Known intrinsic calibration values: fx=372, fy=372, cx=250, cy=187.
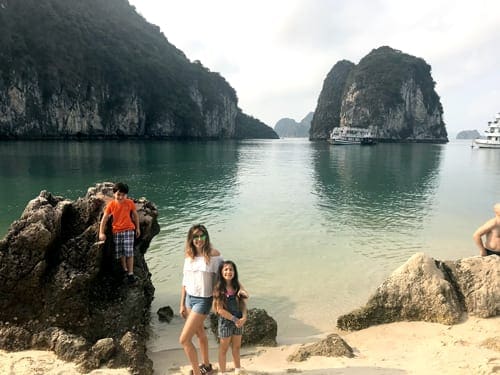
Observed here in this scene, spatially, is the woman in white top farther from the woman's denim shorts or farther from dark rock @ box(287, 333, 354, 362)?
dark rock @ box(287, 333, 354, 362)

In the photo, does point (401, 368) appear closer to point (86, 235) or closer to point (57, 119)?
point (86, 235)

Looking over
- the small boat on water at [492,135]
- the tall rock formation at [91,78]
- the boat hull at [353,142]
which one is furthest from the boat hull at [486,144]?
the tall rock formation at [91,78]

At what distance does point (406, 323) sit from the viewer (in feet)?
24.2

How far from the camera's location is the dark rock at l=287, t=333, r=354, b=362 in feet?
20.2

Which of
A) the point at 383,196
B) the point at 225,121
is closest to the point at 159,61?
the point at 225,121

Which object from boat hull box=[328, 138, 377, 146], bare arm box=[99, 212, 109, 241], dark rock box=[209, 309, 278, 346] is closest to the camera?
bare arm box=[99, 212, 109, 241]

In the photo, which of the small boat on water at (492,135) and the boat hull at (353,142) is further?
the boat hull at (353,142)

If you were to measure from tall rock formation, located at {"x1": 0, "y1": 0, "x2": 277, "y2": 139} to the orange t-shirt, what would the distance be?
9711 cm

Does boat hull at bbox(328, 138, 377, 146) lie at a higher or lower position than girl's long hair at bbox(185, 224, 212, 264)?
higher

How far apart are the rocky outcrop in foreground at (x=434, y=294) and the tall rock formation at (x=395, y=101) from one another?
16855 centimetres

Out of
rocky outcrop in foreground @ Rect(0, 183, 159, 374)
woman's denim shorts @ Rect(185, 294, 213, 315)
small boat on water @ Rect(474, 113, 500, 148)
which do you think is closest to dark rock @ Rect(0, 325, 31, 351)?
rocky outcrop in foreground @ Rect(0, 183, 159, 374)

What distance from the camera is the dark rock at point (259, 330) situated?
280 inches

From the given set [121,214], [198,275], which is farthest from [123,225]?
[198,275]

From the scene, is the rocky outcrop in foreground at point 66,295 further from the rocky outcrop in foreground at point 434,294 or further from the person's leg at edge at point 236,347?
the rocky outcrop in foreground at point 434,294
